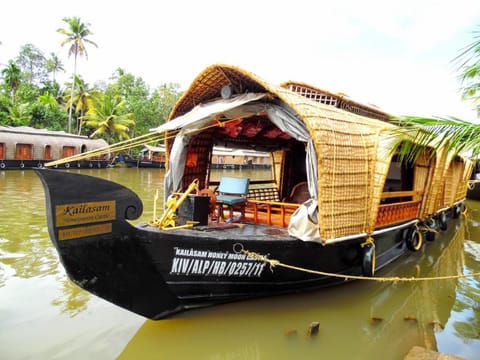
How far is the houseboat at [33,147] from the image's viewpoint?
2198 cm

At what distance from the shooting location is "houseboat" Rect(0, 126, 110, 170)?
22.0 metres

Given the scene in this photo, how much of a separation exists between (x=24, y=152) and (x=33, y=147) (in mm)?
607

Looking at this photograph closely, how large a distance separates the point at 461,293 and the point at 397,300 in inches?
44.1

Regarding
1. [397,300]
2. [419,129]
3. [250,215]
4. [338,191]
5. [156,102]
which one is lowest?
[397,300]

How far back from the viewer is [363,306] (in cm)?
484

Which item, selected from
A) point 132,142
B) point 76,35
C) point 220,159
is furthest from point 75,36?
point 132,142

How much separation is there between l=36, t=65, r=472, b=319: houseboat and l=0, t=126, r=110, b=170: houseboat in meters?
19.4

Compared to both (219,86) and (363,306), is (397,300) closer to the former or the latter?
(363,306)

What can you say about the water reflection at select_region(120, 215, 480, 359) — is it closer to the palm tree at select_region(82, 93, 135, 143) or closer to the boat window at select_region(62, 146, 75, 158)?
the boat window at select_region(62, 146, 75, 158)

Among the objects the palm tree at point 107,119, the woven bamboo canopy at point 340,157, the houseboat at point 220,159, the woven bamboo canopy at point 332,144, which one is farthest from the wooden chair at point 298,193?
the palm tree at point 107,119

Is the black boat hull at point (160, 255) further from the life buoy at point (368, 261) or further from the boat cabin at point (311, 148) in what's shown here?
the boat cabin at point (311, 148)

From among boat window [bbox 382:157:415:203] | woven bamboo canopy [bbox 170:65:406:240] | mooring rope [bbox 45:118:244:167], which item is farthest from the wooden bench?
boat window [bbox 382:157:415:203]

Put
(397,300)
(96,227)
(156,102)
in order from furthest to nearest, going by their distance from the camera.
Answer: (156,102) < (397,300) < (96,227)

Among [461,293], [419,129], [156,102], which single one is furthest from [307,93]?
[156,102]
